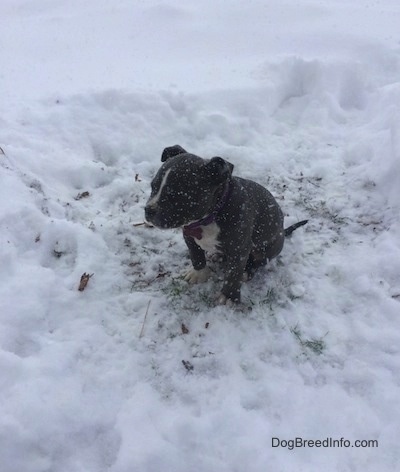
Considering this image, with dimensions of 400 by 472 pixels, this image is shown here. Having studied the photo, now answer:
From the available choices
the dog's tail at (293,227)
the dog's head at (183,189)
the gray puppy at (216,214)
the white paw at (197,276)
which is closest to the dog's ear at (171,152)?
the gray puppy at (216,214)

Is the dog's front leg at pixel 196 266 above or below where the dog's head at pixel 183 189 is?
below

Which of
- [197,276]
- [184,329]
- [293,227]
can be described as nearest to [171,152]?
[197,276]

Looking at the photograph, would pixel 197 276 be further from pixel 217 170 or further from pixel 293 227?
pixel 217 170

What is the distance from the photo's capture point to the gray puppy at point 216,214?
9.20ft

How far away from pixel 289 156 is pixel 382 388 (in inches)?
117

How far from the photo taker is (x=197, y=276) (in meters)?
3.76

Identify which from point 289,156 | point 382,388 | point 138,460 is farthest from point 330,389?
point 289,156

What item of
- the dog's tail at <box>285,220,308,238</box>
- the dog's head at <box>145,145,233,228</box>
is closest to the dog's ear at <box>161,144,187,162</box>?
the dog's head at <box>145,145,233,228</box>

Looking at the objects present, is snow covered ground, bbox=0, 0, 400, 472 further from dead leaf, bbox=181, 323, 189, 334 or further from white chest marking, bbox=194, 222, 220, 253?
white chest marking, bbox=194, 222, 220, 253

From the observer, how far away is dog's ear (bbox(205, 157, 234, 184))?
2780 mm

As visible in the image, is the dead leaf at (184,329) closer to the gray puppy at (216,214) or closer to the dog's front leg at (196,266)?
the gray puppy at (216,214)

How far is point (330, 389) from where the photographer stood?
303cm

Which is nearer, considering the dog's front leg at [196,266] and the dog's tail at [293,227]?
the dog's front leg at [196,266]

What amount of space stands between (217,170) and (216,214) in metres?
0.38
